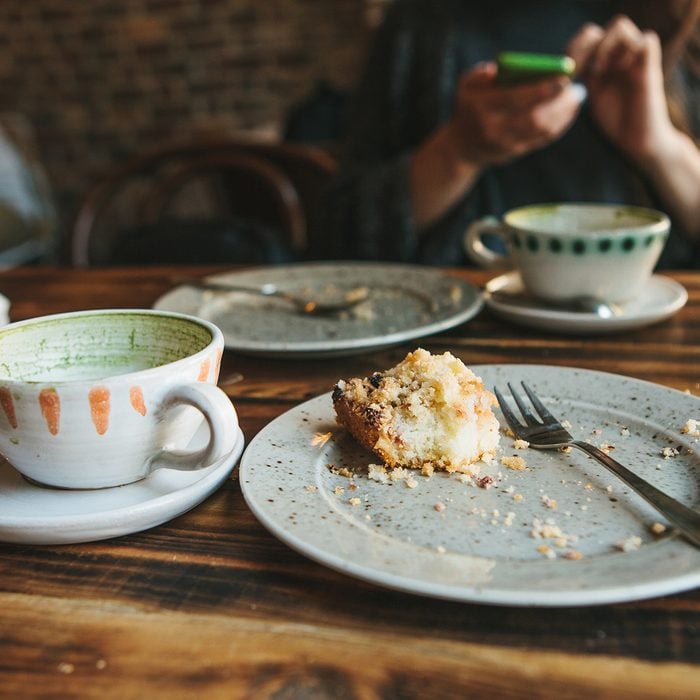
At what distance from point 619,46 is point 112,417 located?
1033mm

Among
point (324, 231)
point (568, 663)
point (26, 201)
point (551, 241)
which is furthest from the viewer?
point (26, 201)

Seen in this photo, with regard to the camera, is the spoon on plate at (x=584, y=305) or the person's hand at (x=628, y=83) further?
the person's hand at (x=628, y=83)

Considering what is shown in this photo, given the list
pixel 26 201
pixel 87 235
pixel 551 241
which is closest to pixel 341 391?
pixel 551 241

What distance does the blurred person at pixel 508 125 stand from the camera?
44.4 inches

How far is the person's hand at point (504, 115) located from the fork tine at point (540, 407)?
63 cm

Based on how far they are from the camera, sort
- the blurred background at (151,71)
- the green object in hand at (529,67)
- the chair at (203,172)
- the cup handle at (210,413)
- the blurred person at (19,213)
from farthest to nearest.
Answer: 1. the blurred background at (151,71)
2. the blurred person at (19,213)
3. the chair at (203,172)
4. the green object in hand at (529,67)
5. the cup handle at (210,413)

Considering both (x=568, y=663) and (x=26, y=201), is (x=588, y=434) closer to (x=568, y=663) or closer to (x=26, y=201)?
(x=568, y=663)

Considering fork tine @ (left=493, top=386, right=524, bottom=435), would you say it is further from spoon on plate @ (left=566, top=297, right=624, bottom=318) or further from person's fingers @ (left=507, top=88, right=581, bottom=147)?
person's fingers @ (left=507, top=88, right=581, bottom=147)

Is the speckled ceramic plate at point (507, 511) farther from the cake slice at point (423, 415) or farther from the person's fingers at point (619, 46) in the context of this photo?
the person's fingers at point (619, 46)

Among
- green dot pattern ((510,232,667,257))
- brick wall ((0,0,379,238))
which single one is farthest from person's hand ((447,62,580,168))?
brick wall ((0,0,379,238))

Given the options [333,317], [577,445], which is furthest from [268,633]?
[333,317]

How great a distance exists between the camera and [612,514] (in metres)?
0.39

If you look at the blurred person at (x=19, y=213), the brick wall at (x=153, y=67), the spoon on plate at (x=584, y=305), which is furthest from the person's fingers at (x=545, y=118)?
the brick wall at (x=153, y=67)

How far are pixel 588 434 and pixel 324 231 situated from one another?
0.92 metres
